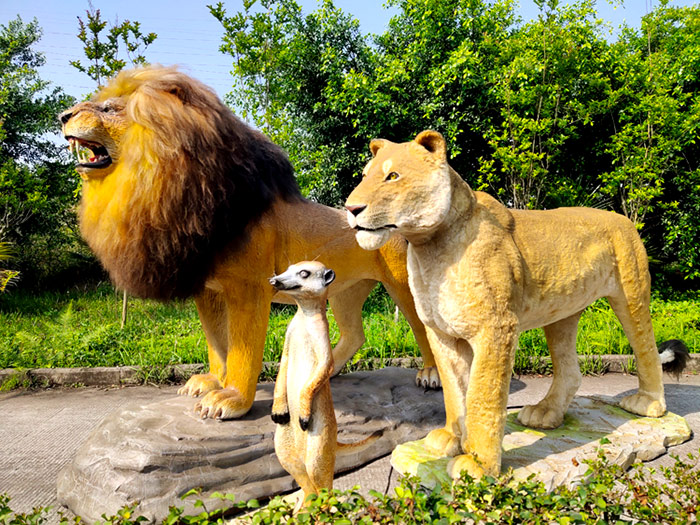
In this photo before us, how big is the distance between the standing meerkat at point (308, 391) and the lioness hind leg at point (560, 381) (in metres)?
1.71

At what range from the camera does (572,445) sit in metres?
3.19

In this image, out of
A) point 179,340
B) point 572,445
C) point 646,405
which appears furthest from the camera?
point 179,340

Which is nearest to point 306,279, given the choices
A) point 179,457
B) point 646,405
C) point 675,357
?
point 179,457

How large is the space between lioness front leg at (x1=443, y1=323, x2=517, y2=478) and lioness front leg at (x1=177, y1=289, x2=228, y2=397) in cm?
175

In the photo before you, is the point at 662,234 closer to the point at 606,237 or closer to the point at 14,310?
the point at 606,237

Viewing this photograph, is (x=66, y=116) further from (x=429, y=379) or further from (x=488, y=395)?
(x=429, y=379)

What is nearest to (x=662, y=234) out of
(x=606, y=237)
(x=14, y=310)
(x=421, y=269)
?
(x=606, y=237)

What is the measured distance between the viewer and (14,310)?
29.5ft

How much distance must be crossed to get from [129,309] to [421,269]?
722 cm

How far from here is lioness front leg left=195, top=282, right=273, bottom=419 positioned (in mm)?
3238

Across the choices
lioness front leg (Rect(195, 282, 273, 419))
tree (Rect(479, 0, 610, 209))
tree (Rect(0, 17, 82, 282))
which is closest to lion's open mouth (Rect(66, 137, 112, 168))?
lioness front leg (Rect(195, 282, 273, 419))

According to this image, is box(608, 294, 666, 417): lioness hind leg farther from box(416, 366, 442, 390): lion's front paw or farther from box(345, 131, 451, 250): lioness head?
box(345, 131, 451, 250): lioness head

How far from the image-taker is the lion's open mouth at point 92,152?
2998 millimetres

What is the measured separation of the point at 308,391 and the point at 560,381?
203cm
